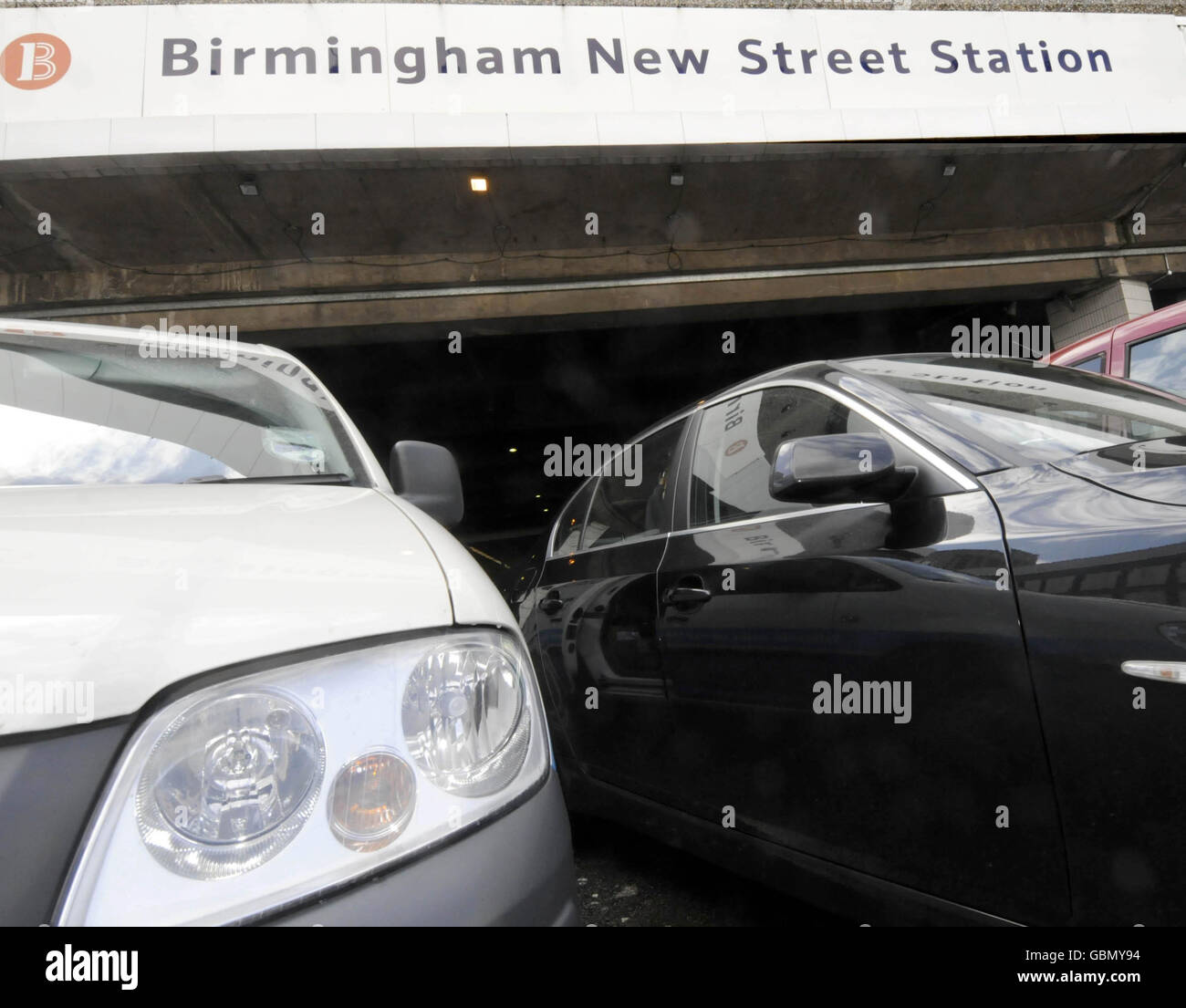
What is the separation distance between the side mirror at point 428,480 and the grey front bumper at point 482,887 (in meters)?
1.15

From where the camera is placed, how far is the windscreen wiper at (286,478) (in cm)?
169

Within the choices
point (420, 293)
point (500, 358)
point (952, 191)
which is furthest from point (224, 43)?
point (952, 191)

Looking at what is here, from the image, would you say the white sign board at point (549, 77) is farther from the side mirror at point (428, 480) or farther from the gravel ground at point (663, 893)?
the gravel ground at point (663, 893)

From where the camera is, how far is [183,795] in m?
0.77

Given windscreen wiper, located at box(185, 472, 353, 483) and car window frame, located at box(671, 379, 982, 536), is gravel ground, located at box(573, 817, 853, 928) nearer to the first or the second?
car window frame, located at box(671, 379, 982, 536)

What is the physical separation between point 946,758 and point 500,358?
468 inches

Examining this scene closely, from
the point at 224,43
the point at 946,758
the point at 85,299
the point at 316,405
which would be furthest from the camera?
the point at 85,299

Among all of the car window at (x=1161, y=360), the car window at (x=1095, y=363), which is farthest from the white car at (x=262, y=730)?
the car window at (x=1095, y=363)

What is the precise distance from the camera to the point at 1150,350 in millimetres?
4695

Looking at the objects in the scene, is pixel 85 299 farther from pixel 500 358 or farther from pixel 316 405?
pixel 316 405

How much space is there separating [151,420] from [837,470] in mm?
1653

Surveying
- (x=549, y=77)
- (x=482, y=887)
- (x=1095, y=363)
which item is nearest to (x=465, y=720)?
(x=482, y=887)
